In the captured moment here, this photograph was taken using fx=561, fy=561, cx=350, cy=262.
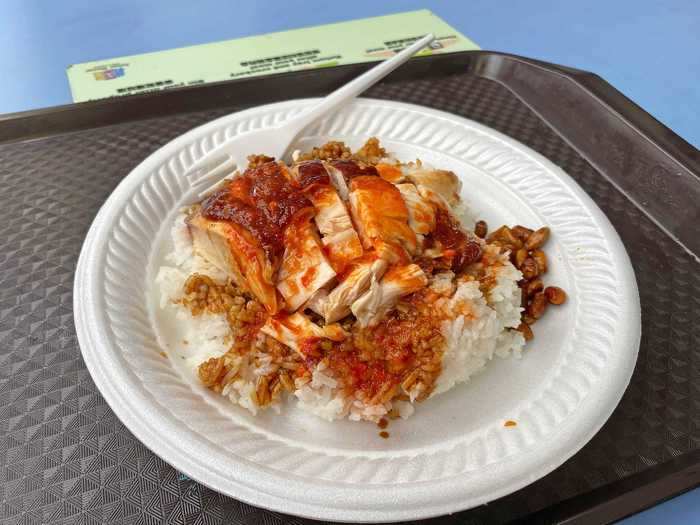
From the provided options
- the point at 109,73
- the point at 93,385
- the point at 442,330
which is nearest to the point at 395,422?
the point at 442,330

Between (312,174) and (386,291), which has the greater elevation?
(312,174)

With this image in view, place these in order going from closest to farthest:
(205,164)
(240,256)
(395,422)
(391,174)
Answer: (395,422) → (240,256) → (391,174) → (205,164)

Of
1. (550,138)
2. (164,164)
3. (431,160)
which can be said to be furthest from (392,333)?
(550,138)

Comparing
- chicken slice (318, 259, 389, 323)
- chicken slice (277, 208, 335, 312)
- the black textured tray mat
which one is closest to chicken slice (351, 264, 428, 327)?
chicken slice (318, 259, 389, 323)

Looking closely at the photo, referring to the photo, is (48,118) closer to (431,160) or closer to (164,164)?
(164,164)

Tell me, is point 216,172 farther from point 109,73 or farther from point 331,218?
point 109,73

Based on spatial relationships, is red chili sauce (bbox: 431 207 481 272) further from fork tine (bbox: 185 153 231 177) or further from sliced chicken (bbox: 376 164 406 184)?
fork tine (bbox: 185 153 231 177)
